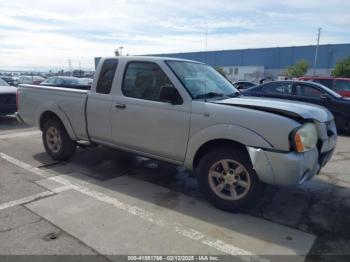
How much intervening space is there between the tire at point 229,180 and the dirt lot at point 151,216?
6.3 inches

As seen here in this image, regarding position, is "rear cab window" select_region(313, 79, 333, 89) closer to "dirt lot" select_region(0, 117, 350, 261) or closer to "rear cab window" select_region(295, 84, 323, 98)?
"rear cab window" select_region(295, 84, 323, 98)

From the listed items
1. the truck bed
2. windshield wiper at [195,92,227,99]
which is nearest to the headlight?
windshield wiper at [195,92,227,99]

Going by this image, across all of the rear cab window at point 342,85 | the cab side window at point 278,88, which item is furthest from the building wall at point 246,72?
the cab side window at point 278,88

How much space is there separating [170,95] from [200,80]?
72 centimetres

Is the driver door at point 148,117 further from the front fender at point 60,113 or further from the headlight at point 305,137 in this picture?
the headlight at point 305,137

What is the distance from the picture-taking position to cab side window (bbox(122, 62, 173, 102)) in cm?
454

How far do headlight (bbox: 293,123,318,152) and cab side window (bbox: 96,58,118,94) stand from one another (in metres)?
2.88

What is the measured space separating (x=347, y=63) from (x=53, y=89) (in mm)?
43705

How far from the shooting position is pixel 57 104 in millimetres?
5793

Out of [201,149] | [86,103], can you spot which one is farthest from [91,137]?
[201,149]

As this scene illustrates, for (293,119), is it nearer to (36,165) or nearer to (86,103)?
(86,103)

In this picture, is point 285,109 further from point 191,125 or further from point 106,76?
point 106,76

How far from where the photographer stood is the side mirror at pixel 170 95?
4.16 metres

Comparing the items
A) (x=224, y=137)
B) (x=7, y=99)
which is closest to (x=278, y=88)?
(x=224, y=137)
